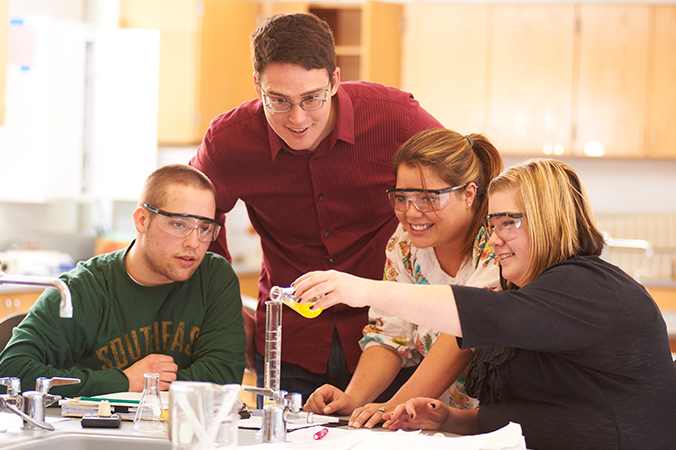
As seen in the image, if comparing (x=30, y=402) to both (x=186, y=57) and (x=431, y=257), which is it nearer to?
(x=431, y=257)

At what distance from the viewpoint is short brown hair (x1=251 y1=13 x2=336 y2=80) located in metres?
1.62

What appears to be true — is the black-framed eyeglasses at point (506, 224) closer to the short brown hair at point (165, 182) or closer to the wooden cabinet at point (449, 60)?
the short brown hair at point (165, 182)

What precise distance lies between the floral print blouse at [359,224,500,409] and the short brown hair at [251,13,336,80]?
474 millimetres

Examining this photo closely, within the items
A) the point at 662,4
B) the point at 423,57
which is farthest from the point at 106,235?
the point at 662,4

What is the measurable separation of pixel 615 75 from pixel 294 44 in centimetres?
363

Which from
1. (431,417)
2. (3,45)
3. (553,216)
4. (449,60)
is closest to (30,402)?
(431,417)

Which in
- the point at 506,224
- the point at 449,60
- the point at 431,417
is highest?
the point at 449,60

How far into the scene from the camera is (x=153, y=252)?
1.65 metres

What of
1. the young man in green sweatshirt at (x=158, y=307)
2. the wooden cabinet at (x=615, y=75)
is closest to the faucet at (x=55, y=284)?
the young man in green sweatshirt at (x=158, y=307)

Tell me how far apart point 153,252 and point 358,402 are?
59 centimetres

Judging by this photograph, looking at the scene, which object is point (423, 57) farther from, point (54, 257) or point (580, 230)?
point (580, 230)

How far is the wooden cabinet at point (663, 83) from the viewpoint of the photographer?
4.59 meters

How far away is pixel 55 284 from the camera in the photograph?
3.55 feet

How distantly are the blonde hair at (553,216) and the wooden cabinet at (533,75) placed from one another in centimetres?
349
